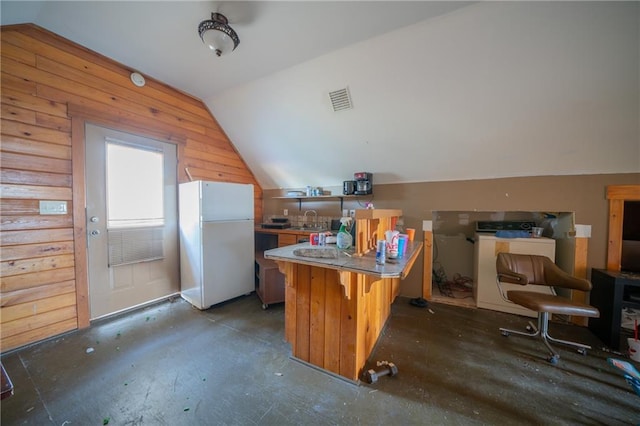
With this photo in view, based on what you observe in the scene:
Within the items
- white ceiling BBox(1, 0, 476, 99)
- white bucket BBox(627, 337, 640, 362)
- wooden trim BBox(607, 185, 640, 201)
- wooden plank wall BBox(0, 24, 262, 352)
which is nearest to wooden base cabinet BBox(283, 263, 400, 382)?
white ceiling BBox(1, 0, 476, 99)

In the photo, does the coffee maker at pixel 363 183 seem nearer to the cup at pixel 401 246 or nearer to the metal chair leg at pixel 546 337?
the cup at pixel 401 246

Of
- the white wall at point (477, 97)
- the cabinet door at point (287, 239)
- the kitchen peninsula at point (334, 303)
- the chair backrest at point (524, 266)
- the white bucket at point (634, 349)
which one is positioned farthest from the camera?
the cabinet door at point (287, 239)

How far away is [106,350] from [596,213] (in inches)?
189

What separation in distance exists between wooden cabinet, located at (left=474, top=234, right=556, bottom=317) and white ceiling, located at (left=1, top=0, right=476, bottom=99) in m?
2.36

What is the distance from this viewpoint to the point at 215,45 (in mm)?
1830

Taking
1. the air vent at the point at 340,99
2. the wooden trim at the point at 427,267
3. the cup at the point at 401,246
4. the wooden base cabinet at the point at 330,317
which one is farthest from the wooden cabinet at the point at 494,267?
the air vent at the point at 340,99

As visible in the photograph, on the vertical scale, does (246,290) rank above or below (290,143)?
below

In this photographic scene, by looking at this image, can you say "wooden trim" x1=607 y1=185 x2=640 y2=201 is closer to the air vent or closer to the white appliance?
the air vent

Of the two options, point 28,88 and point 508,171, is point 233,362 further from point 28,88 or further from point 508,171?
point 508,171

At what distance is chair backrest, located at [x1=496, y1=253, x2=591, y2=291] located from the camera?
2.12 metres

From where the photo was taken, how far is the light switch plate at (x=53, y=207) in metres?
2.00

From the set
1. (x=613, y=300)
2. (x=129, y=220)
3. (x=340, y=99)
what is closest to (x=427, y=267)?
(x=613, y=300)

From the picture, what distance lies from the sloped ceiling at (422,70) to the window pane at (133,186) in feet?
3.23

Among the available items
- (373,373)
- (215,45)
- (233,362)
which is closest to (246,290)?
(233,362)
